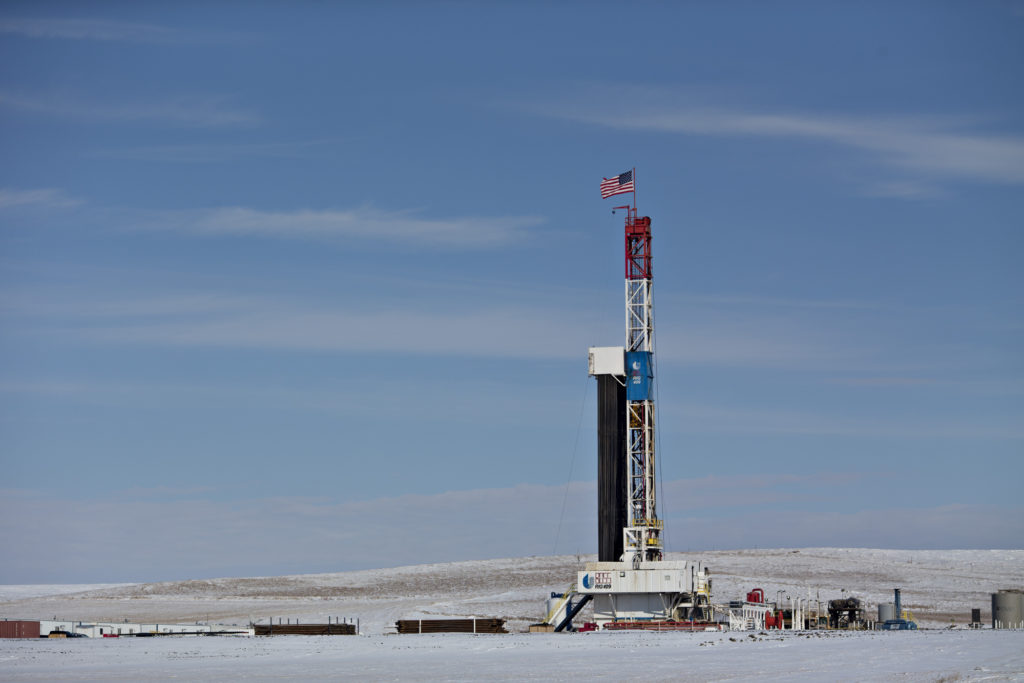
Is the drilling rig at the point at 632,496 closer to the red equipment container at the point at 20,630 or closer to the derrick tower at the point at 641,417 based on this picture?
the derrick tower at the point at 641,417

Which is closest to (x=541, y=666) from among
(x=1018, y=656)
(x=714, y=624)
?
(x=1018, y=656)

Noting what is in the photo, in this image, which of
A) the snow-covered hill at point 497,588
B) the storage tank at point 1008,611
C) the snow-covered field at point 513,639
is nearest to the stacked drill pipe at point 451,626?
the snow-covered field at point 513,639

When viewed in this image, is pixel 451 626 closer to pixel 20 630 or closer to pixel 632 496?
pixel 632 496

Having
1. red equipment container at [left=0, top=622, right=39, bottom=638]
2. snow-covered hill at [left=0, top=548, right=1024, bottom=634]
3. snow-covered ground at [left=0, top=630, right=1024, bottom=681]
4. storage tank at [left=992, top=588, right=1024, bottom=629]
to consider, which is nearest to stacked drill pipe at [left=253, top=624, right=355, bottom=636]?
snow-covered ground at [left=0, top=630, right=1024, bottom=681]

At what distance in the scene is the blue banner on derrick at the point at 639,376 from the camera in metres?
62.3

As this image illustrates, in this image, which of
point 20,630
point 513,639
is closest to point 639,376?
point 513,639

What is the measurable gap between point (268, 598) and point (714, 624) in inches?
2041

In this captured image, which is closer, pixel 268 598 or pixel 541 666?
pixel 541 666

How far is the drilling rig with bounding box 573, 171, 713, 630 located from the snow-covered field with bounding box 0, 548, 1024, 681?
19.1ft

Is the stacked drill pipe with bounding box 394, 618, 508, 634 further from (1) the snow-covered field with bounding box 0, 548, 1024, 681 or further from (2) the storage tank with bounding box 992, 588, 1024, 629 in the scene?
(2) the storage tank with bounding box 992, 588, 1024, 629

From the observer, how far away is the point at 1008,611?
63094 millimetres

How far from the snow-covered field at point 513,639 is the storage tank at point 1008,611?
3.05 m

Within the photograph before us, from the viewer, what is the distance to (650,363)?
62.6 metres

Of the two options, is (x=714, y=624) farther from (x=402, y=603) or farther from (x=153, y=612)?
(x=153, y=612)
